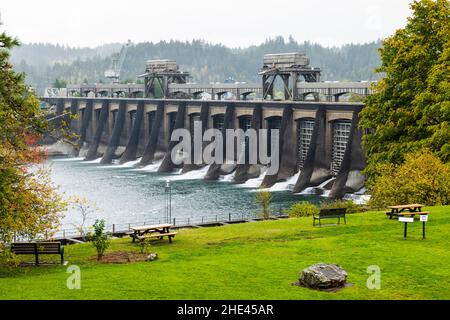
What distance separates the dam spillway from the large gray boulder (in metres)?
42.6

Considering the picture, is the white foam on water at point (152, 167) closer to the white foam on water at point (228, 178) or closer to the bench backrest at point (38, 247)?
the white foam on water at point (228, 178)

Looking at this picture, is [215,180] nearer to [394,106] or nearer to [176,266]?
[394,106]

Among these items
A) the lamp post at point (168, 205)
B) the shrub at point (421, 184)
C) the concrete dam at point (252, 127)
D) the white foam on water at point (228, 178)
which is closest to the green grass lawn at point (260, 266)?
the shrub at point (421, 184)

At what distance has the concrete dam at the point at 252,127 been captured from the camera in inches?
2968

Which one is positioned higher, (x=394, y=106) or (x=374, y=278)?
(x=394, y=106)

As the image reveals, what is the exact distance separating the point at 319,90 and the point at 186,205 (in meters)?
29.9

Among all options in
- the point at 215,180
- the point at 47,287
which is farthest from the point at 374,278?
the point at 215,180

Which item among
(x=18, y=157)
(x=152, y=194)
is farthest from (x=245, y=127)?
(x=18, y=157)

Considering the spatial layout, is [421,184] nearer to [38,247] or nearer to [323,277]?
[323,277]

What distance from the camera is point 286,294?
18.8 meters

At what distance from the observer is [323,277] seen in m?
19.4

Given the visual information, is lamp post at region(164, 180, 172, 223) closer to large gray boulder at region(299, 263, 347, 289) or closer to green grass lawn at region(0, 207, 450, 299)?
green grass lawn at region(0, 207, 450, 299)

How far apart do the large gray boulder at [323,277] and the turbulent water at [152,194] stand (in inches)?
1374

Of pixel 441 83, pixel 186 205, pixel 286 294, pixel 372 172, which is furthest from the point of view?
pixel 186 205
